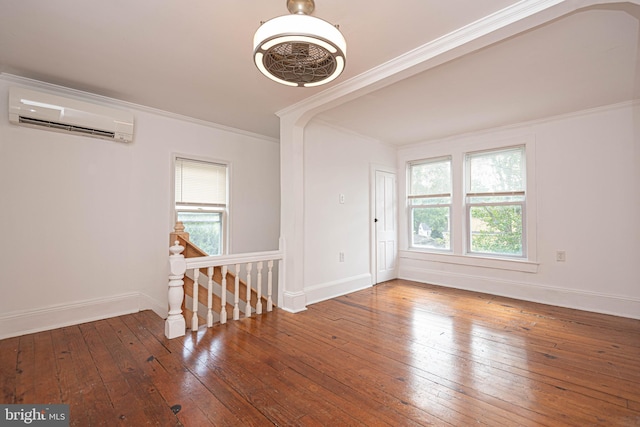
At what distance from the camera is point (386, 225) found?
5.09 metres

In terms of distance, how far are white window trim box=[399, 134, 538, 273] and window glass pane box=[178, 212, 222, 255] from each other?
3202 millimetres

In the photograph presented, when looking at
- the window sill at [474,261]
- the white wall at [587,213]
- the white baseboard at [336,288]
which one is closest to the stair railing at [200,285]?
the white baseboard at [336,288]

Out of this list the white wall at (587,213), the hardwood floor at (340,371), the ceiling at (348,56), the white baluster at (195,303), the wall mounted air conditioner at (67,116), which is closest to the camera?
the hardwood floor at (340,371)

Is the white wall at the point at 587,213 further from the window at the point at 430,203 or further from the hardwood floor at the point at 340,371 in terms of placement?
the window at the point at 430,203

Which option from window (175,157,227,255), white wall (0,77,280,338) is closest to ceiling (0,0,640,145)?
white wall (0,77,280,338)

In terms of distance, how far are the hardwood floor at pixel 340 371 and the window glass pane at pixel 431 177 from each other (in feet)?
7.51

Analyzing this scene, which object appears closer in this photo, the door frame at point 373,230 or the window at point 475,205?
the window at point 475,205

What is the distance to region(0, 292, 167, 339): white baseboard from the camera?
268cm

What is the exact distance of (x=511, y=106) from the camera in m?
3.44

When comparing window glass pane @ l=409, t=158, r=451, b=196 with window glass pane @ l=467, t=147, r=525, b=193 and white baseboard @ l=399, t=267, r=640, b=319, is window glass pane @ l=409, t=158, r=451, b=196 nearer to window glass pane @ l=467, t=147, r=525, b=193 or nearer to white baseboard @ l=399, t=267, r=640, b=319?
window glass pane @ l=467, t=147, r=525, b=193

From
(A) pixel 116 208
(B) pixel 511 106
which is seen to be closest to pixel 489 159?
(B) pixel 511 106

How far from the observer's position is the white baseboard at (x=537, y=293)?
3369 mm

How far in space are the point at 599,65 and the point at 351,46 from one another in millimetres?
2155

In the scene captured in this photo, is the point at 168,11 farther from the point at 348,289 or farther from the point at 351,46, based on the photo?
the point at 348,289
